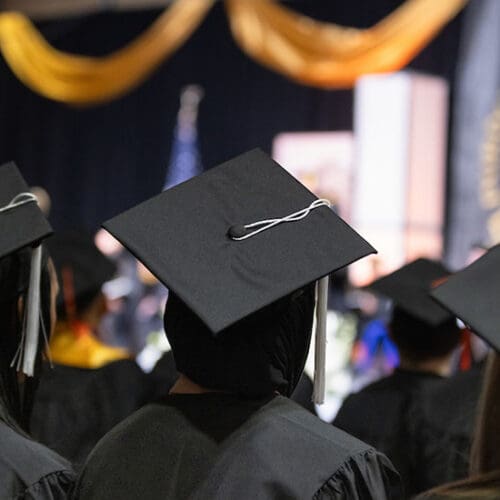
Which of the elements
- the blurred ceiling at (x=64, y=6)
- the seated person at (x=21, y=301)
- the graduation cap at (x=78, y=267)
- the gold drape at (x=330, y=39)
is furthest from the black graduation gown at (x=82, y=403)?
the blurred ceiling at (x=64, y=6)

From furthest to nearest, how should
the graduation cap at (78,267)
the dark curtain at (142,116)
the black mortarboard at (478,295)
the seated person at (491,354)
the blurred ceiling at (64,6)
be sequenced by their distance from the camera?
the blurred ceiling at (64,6) → the dark curtain at (142,116) → the graduation cap at (78,267) → the black mortarboard at (478,295) → the seated person at (491,354)

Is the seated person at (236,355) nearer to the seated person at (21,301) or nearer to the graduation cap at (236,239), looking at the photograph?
the graduation cap at (236,239)

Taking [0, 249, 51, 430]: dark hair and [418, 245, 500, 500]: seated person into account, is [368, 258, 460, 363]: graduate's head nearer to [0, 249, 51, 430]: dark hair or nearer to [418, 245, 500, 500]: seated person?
[0, 249, 51, 430]: dark hair

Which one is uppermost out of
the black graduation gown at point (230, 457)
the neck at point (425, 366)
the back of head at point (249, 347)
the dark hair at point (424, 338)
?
the back of head at point (249, 347)

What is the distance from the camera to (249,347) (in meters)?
1.74

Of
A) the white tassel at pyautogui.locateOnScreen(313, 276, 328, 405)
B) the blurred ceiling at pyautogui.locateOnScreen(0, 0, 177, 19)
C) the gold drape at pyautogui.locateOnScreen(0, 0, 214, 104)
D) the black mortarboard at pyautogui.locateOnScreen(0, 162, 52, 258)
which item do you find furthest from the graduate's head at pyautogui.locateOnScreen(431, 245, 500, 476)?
the blurred ceiling at pyautogui.locateOnScreen(0, 0, 177, 19)

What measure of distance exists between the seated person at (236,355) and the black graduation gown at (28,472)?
0.23 feet

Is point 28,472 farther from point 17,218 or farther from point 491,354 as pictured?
point 491,354

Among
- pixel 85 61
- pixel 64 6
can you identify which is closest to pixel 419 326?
pixel 85 61

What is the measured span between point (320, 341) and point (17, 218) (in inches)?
25.5

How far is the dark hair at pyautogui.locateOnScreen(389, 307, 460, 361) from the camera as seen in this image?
11.0 feet

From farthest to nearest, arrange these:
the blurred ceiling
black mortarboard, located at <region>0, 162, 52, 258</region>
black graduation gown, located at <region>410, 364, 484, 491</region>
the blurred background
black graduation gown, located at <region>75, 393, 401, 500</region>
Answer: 1. the blurred ceiling
2. the blurred background
3. black graduation gown, located at <region>410, 364, 484, 491</region>
4. black mortarboard, located at <region>0, 162, 52, 258</region>
5. black graduation gown, located at <region>75, 393, 401, 500</region>

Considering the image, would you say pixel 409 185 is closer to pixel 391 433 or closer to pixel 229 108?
pixel 229 108

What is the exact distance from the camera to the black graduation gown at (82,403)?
123 inches
